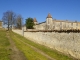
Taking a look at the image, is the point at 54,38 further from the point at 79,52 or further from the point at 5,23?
the point at 5,23

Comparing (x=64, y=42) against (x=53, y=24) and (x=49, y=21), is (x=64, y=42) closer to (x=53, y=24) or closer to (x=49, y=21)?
(x=49, y=21)

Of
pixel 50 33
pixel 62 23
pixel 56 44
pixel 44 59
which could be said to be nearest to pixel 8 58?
pixel 44 59

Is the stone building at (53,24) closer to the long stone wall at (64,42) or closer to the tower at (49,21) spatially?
the tower at (49,21)

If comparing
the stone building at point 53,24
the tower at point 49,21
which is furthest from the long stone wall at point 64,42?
the stone building at point 53,24

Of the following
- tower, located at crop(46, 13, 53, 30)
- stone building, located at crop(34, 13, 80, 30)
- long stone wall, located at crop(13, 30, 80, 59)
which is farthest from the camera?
stone building, located at crop(34, 13, 80, 30)

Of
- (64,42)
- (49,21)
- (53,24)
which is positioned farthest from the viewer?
(53,24)

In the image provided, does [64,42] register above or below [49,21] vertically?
below

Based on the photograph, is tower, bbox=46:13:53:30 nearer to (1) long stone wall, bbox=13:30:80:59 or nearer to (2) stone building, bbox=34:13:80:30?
(2) stone building, bbox=34:13:80:30

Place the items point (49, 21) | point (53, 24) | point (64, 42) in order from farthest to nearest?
point (53, 24) < point (49, 21) < point (64, 42)

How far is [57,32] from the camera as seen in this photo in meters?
24.2

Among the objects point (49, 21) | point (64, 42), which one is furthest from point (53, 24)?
point (64, 42)

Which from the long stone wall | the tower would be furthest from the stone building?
the long stone wall

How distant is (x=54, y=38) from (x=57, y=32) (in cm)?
176

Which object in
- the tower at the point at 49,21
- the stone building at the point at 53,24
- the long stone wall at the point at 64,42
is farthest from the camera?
the stone building at the point at 53,24
